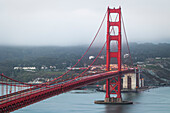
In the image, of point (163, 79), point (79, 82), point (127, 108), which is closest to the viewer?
point (79, 82)

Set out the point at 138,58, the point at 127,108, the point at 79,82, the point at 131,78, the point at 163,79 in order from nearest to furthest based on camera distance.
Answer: the point at 79,82, the point at 127,108, the point at 131,78, the point at 163,79, the point at 138,58

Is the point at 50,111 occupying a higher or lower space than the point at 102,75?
lower

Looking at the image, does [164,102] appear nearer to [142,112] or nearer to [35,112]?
[142,112]

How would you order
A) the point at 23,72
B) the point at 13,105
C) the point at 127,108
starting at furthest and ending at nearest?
the point at 23,72 → the point at 127,108 → the point at 13,105

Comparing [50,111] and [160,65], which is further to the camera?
[160,65]

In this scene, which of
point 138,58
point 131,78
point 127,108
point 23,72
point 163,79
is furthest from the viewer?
point 138,58

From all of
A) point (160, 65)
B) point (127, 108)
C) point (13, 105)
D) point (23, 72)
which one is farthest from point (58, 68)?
point (13, 105)

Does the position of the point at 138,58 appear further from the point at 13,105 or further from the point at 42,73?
the point at 13,105

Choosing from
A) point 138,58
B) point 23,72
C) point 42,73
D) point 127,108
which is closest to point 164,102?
point 127,108

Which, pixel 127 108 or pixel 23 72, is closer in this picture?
pixel 127 108
